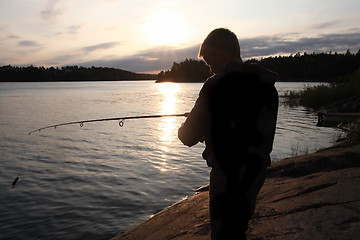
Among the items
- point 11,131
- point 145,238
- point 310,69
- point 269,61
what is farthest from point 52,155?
point 269,61

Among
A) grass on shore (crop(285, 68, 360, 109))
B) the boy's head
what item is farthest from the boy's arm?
grass on shore (crop(285, 68, 360, 109))

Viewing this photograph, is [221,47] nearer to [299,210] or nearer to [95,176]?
[299,210]

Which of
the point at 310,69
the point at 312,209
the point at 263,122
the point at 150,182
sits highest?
the point at 310,69

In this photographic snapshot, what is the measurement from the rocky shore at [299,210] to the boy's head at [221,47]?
2663 millimetres

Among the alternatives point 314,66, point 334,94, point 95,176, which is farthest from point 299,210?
point 314,66

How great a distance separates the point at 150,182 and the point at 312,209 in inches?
273

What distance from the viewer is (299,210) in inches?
188

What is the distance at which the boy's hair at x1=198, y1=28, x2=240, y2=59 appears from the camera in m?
2.57

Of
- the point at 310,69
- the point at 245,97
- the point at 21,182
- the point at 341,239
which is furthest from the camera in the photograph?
the point at 310,69

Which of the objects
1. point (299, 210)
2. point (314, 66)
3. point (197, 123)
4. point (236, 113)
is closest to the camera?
point (236, 113)

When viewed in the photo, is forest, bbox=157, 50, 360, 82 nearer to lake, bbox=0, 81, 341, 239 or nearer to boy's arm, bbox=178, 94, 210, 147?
lake, bbox=0, 81, 341, 239

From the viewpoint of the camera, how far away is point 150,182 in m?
10.8

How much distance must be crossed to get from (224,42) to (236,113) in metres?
0.65

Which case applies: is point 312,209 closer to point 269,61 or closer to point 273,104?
point 273,104
